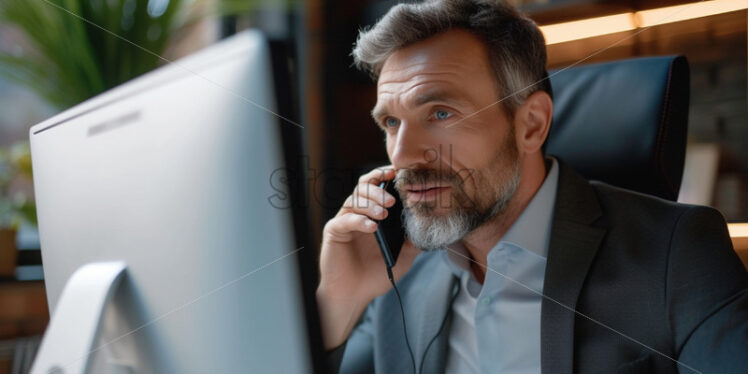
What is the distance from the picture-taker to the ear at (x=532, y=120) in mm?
497

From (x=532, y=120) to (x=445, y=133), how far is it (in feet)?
0.35

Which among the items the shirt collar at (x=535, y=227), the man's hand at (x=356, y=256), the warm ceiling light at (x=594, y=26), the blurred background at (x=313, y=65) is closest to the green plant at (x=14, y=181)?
the blurred background at (x=313, y=65)

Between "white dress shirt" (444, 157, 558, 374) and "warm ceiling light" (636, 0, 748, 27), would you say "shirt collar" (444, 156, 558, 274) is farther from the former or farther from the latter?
"warm ceiling light" (636, 0, 748, 27)

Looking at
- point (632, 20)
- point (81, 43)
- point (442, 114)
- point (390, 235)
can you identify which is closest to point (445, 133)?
point (442, 114)

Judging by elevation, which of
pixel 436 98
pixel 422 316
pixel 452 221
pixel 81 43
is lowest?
pixel 422 316

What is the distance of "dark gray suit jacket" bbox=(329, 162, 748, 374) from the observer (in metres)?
0.43

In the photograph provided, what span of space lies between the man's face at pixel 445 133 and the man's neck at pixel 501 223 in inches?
1.0

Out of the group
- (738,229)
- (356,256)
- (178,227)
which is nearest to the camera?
(178,227)

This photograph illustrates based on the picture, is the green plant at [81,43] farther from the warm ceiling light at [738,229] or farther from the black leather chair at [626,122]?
the warm ceiling light at [738,229]

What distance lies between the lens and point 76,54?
56 cm

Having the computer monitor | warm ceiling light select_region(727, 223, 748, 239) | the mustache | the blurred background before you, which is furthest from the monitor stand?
warm ceiling light select_region(727, 223, 748, 239)

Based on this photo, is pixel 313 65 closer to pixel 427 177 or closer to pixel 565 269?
pixel 427 177

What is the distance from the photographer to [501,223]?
1.80ft

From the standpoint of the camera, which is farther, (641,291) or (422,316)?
(422,316)
